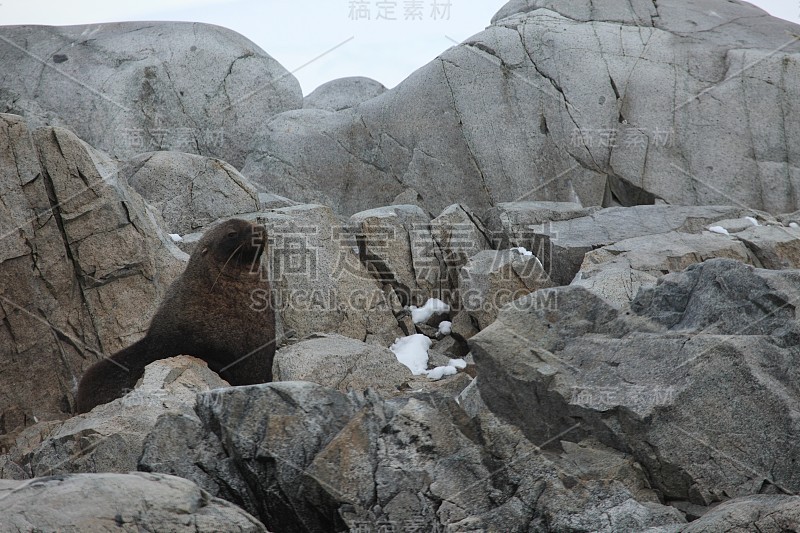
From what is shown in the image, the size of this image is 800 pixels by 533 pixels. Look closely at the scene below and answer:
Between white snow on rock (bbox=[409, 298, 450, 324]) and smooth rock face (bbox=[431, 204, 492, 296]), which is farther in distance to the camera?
smooth rock face (bbox=[431, 204, 492, 296])

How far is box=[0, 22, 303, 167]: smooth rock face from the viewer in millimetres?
16625

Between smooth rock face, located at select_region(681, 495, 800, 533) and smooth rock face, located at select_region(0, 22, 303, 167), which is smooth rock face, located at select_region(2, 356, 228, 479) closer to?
smooth rock face, located at select_region(681, 495, 800, 533)

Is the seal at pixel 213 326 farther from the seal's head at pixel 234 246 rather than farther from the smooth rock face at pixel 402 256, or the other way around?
the smooth rock face at pixel 402 256

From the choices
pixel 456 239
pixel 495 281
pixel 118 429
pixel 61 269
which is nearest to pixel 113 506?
pixel 118 429

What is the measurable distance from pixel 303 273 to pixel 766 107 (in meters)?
8.28

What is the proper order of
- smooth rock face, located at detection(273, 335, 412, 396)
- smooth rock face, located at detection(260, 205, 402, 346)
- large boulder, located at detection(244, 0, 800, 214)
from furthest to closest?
large boulder, located at detection(244, 0, 800, 214)
smooth rock face, located at detection(260, 205, 402, 346)
smooth rock face, located at detection(273, 335, 412, 396)

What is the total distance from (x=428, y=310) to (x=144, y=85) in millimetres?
8199

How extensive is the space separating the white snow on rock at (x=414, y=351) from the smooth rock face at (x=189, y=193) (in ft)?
9.93

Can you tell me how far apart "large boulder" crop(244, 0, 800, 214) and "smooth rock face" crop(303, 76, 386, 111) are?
12.0 feet

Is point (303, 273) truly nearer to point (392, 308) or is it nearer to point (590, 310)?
point (392, 308)

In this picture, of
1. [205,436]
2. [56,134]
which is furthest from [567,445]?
[56,134]

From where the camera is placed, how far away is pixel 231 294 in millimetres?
8688

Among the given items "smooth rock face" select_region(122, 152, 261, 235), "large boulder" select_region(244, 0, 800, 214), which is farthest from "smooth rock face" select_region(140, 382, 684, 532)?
"large boulder" select_region(244, 0, 800, 214)

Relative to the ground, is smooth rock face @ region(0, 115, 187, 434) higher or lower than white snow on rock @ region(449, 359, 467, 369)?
higher
